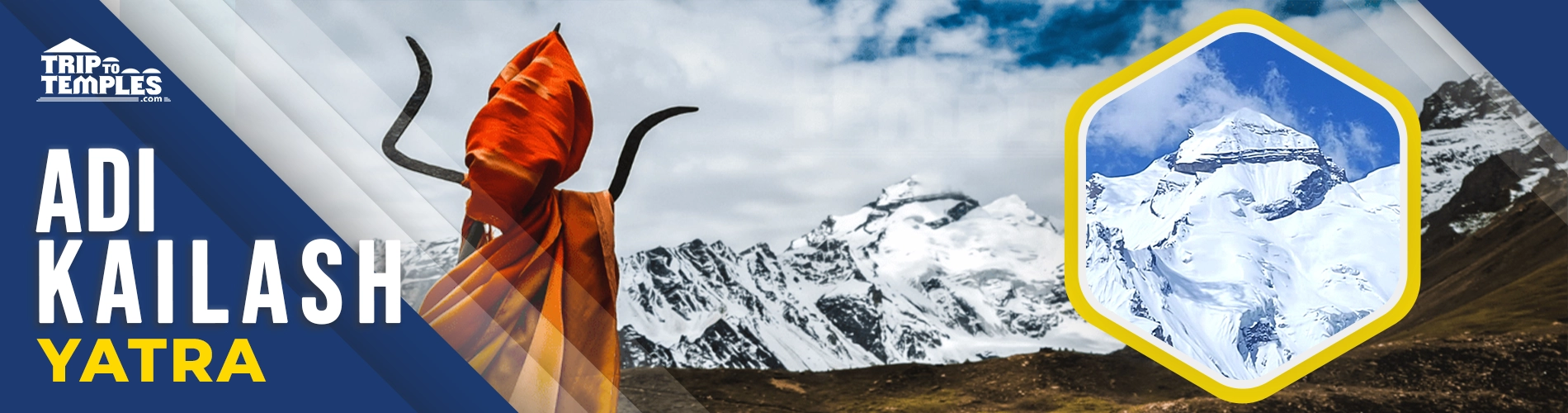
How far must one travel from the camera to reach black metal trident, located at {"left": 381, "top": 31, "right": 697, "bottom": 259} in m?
1.72

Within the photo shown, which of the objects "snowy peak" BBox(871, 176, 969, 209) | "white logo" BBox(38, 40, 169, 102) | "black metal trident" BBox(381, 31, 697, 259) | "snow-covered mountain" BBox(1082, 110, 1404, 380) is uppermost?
"white logo" BBox(38, 40, 169, 102)

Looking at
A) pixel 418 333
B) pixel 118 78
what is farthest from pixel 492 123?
pixel 118 78

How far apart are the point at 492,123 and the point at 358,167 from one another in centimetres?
28

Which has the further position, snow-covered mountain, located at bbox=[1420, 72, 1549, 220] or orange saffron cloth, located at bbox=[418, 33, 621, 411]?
snow-covered mountain, located at bbox=[1420, 72, 1549, 220]

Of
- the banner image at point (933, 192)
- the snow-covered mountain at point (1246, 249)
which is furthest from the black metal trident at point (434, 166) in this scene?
the snow-covered mountain at point (1246, 249)

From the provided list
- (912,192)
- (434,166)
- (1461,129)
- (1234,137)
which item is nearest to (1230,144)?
(1234,137)

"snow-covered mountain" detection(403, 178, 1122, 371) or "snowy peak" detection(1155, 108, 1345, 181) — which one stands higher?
"snowy peak" detection(1155, 108, 1345, 181)

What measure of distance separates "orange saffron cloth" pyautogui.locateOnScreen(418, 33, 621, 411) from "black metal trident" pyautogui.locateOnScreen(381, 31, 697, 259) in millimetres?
47

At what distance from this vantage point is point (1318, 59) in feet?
5.75

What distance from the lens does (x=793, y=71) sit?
5.87 ft

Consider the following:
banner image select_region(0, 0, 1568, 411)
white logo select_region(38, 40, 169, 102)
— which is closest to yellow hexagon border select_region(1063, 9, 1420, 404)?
banner image select_region(0, 0, 1568, 411)

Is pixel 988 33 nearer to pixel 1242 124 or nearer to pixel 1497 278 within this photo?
pixel 1242 124

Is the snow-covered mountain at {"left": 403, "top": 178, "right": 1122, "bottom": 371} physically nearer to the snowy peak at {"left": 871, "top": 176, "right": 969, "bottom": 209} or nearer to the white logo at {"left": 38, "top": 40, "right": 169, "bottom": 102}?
the snowy peak at {"left": 871, "top": 176, "right": 969, "bottom": 209}

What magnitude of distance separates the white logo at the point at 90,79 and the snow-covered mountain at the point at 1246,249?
1.78 m
